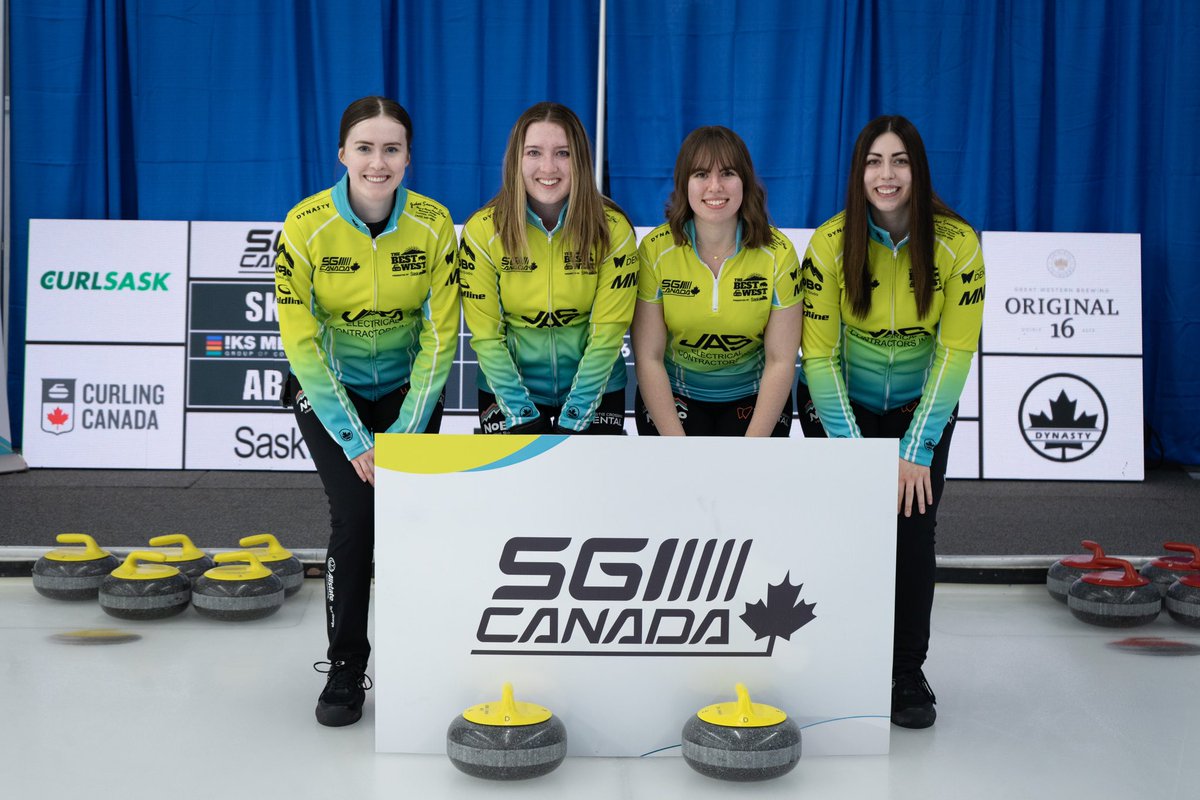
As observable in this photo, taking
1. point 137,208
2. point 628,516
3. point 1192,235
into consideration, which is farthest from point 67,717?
point 1192,235

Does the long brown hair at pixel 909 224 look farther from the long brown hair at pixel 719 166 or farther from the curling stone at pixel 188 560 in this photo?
the curling stone at pixel 188 560

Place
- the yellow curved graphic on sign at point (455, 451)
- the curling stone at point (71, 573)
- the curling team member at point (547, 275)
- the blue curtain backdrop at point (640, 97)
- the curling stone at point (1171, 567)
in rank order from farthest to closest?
the blue curtain backdrop at point (640, 97), the curling stone at point (1171, 567), the curling stone at point (71, 573), the curling team member at point (547, 275), the yellow curved graphic on sign at point (455, 451)

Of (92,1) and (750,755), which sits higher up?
(92,1)

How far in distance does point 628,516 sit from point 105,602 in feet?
5.02

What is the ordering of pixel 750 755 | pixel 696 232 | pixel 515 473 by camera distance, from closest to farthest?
pixel 750 755
pixel 515 473
pixel 696 232

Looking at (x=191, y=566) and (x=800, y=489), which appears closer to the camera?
(x=800, y=489)

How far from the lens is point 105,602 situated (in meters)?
2.85

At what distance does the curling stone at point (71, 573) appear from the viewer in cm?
299

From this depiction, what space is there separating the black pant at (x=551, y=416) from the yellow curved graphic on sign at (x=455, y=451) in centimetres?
49

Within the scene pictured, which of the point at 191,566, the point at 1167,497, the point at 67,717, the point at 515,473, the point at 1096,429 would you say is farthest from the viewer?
the point at 1096,429

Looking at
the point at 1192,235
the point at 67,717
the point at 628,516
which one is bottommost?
the point at 67,717

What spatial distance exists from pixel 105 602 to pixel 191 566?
10.6 inches

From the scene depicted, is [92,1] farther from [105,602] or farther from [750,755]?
[750,755]

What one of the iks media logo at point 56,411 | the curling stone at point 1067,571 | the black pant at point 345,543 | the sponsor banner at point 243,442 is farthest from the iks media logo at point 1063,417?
the iks media logo at point 56,411
